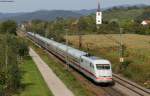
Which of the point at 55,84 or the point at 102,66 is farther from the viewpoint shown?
the point at 55,84

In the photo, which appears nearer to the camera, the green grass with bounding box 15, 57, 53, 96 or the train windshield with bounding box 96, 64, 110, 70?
the green grass with bounding box 15, 57, 53, 96

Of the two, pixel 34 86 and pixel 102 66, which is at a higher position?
pixel 102 66

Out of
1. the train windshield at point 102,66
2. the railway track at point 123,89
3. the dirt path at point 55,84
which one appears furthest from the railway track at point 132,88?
the dirt path at point 55,84

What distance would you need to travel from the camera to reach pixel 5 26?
155375 millimetres

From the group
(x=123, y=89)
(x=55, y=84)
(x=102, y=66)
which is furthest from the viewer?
(x=55, y=84)

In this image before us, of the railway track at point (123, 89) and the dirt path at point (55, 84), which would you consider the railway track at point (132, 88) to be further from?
the dirt path at point (55, 84)

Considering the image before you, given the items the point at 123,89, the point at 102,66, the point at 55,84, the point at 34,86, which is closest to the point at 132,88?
the point at 123,89

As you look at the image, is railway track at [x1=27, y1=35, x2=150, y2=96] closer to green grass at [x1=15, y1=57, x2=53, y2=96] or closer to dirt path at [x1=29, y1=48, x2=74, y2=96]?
dirt path at [x1=29, y1=48, x2=74, y2=96]

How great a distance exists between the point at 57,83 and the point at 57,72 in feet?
42.5

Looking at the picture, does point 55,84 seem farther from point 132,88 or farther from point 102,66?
point 132,88

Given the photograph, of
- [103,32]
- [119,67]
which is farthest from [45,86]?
[103,32]

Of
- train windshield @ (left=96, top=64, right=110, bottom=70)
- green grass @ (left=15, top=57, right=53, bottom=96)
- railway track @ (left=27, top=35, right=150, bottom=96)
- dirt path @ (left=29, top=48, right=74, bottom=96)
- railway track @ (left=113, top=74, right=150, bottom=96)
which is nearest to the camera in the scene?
green grass @ (left=15, top=57, right=53, bottom=96)

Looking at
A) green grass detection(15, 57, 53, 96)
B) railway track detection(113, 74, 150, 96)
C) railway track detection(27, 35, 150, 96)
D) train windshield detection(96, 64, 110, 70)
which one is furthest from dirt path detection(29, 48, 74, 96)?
railway track detection(113, 74, 150, 96)

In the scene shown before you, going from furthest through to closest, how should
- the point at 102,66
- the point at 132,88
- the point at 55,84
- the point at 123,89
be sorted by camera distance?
the point at 55,84 → the point at 102,66 → the point at 132,88 → the point at 123,89
